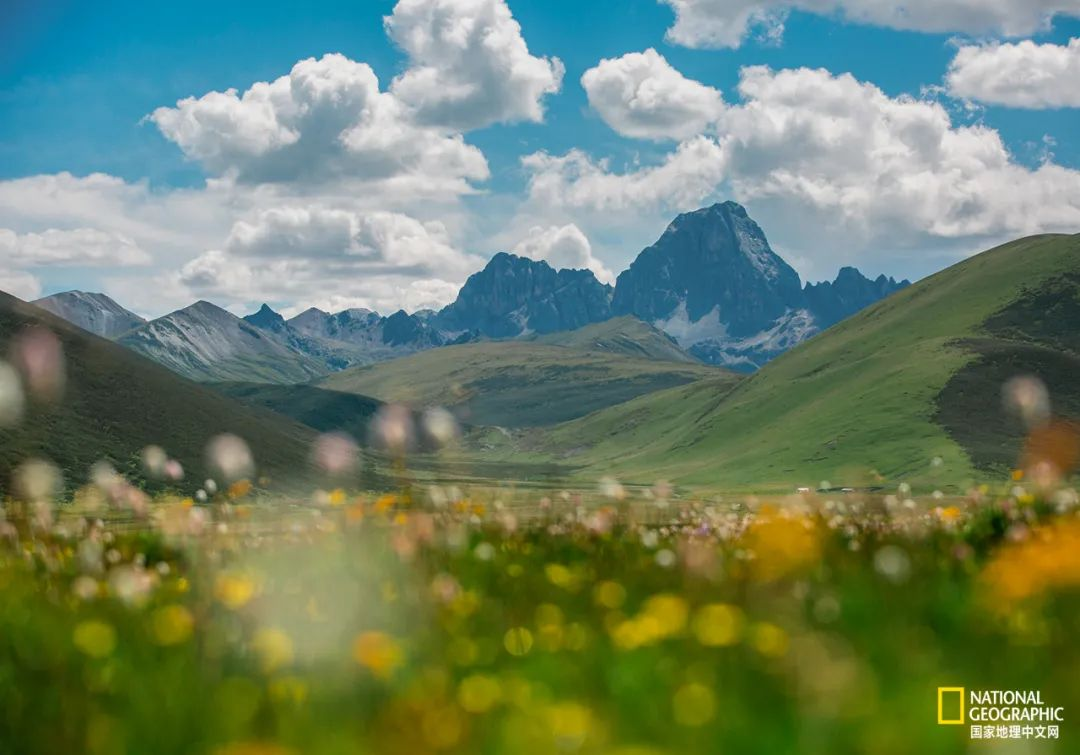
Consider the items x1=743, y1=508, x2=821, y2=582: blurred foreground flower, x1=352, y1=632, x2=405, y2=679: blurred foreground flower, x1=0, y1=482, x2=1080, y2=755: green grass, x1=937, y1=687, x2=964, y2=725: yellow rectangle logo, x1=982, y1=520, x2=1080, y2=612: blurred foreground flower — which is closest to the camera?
x1=0, y1=482, x2=1080, y2=755: green grass

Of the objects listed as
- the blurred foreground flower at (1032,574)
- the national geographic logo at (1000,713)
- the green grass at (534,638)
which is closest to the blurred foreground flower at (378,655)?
the green grass at (534,638)

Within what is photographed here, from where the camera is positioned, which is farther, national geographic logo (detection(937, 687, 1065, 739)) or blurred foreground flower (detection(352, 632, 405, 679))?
blurred foreground flower (detection(352, 632, 405, 679))

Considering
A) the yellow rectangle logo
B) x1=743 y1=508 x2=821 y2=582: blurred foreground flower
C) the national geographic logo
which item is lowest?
the national geographic logo

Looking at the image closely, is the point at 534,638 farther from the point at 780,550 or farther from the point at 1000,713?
the point at 780,550

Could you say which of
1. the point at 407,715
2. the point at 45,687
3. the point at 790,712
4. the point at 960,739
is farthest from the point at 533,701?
the point at 45,687

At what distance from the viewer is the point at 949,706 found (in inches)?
195

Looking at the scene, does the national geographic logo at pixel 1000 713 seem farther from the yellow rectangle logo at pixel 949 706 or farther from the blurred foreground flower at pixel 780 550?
the blurred foreground flower at pixel 780 550

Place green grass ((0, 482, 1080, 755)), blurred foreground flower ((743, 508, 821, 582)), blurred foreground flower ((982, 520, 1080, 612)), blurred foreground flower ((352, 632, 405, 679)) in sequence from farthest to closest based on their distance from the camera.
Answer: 1. blurred foreground flower ((743, 508, 821, 582))
2. blurred foreground flower ((982, 520, 1080, 612))
3. blurred foreground flower ((352, 632, 405, 679))
4. green grass ((0, 482, 1080, 755))

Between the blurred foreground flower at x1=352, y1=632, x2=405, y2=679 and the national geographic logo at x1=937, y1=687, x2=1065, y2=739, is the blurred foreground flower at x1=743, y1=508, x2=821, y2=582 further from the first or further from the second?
the blurred foreground flower at x1=352, y1=632, x2=405, y2=679

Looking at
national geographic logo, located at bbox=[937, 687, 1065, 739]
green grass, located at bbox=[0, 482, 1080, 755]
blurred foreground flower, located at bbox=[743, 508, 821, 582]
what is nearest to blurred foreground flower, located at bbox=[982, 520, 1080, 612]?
green grass, located at bbox=[0, 482, 1080, 755]

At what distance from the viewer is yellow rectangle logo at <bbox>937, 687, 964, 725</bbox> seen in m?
4.75

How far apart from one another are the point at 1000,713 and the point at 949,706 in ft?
1.06

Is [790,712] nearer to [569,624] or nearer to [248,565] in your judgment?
[569,624]

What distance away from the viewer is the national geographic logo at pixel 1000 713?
471 centimetres
